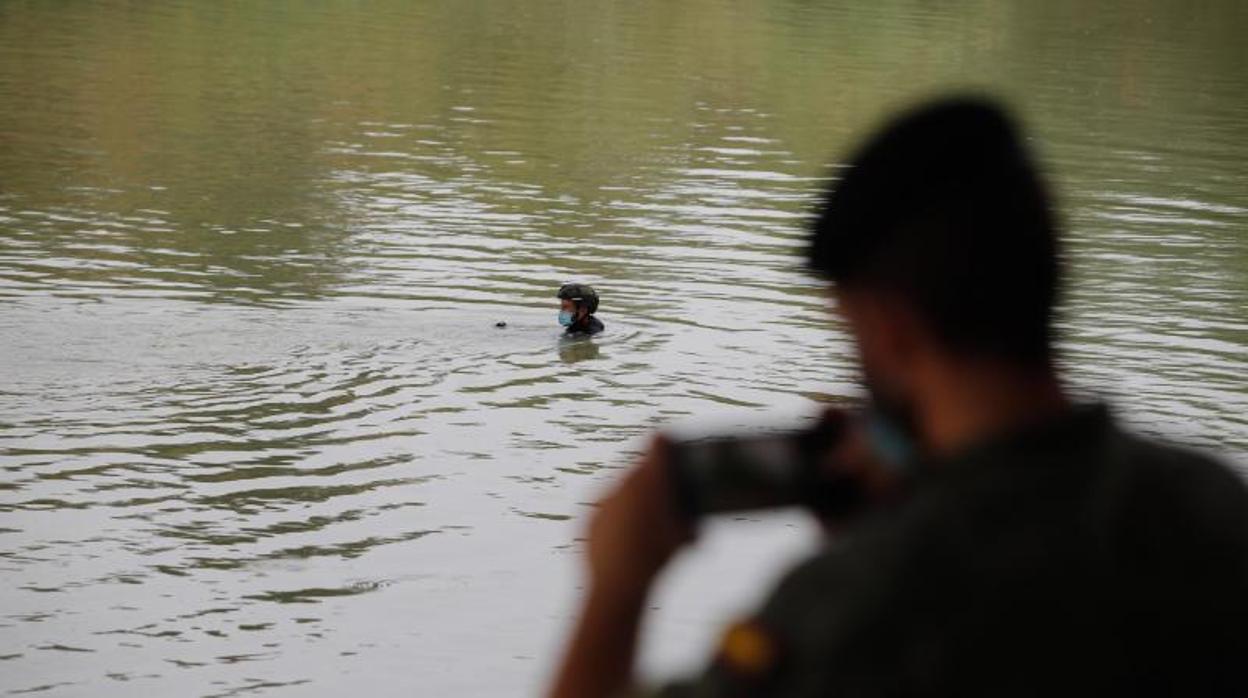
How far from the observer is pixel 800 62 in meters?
40.9

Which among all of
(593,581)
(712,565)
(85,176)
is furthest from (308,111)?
(593,581)

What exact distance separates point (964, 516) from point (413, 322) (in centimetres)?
1474

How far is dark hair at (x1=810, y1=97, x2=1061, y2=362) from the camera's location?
220 centimetres

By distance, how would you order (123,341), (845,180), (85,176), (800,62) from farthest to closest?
(800,62), (85,176), (123,341), (845,180)

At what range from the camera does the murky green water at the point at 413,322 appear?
10.1 m

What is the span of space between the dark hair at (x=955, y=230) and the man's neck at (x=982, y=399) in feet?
0.07

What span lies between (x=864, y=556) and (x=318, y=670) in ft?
24.7

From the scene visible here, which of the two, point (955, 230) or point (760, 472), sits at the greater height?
point (955, 230)

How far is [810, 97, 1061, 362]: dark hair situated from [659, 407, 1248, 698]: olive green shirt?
133mm

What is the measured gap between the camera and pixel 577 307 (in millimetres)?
15805

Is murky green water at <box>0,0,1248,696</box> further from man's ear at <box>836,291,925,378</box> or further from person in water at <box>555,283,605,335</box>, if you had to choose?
man's ear at <box>836,291,925,378</box>

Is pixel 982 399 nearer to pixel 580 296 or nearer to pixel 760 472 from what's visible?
pixel 760 472

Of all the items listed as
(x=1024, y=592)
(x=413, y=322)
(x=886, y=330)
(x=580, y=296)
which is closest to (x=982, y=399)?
(x=886, y=330)

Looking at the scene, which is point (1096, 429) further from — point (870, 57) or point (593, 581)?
Answer: point (870, 57)
